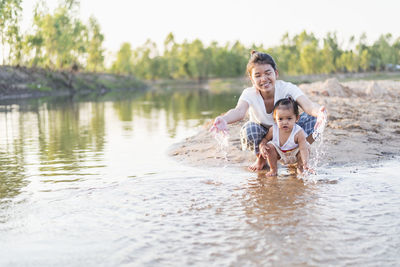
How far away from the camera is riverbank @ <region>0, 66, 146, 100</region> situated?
123 feet

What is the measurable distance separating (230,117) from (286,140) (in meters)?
0.72

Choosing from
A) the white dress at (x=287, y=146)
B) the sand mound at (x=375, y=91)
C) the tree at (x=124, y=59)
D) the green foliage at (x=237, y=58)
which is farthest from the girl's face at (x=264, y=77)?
the tree at (x=124, y=59)

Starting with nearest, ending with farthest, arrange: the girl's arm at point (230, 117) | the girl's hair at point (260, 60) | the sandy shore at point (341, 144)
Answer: the girl's arm at point (230, 117) < the girl's hair at point (260, 60) < the sandy shore at point (341, 144)

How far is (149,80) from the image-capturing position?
329ft

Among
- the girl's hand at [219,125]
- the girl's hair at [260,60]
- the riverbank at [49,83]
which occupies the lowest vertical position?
the girl's hand at [219,125]

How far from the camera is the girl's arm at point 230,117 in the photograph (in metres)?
4.66

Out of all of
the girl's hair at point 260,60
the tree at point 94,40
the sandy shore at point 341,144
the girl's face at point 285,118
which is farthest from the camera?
the tree at point 94,40

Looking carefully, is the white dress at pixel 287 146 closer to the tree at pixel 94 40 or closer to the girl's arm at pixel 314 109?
the girl's arm at pixel 314 109

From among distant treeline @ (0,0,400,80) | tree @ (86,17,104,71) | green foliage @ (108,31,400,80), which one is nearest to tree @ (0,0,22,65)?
distant treeline @ (0,0,400,80)

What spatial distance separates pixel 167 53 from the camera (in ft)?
346

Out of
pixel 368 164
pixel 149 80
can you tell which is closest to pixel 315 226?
pixel 368 164

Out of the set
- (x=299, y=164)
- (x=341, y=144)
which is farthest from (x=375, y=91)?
(x=299, y=164)

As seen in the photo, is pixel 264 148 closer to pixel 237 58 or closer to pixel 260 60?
pixel 260 60

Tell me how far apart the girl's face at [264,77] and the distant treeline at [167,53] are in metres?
40.5
